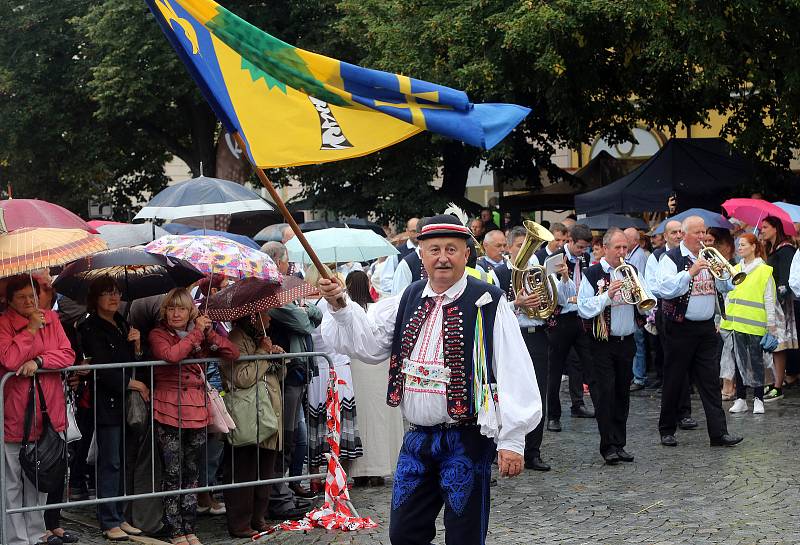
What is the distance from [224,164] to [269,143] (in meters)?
25.2

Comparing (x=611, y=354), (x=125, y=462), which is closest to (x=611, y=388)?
(x=611, y=354)

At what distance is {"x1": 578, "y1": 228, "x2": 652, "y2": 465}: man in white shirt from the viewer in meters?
10.3

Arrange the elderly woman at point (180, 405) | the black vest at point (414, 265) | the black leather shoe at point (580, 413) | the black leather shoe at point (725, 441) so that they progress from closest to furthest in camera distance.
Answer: the elderly woman at point (180, 405), the black vest at point (414, 265), the black leather shoe at point (725, 441), the black leather shoe at point (580, 413)

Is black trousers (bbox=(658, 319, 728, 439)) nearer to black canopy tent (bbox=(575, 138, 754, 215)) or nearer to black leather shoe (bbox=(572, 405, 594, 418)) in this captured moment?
black leather shoe (bbox=(572, 405, 594, 418))

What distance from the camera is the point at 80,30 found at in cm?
2991

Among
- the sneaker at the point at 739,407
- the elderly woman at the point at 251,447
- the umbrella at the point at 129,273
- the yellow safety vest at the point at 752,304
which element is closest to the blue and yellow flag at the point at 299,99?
the umbrella at the point at 129,273

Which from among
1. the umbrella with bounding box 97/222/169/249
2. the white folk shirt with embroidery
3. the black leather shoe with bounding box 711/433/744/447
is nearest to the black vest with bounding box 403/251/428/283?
the umbrella with bounding box 97/222/169/249

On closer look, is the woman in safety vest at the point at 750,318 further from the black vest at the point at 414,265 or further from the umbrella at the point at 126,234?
the umbrella at the point at 126,234

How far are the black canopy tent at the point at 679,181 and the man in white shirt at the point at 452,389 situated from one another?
14.4m

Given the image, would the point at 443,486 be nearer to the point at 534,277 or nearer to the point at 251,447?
the point at 251,447

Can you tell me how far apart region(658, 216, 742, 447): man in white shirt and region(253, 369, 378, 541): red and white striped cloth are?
377cm

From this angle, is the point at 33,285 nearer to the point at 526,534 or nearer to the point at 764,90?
the point at 526,534

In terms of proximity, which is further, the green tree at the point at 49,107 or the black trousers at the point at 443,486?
the green tree at the point at 49,107

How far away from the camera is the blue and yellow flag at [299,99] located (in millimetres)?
5742
